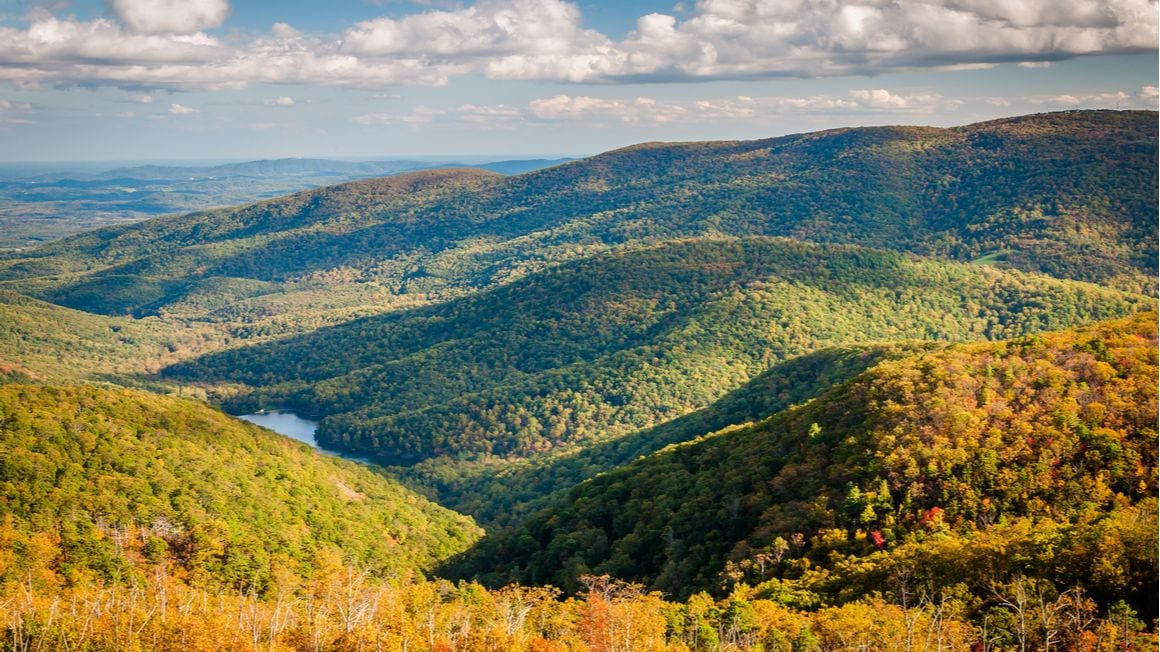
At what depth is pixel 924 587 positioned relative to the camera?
5981 centimetres

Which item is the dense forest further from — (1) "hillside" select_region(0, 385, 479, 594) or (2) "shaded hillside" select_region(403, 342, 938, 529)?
(2) "shaded hillside" select_region(403, 342, 938, 529)

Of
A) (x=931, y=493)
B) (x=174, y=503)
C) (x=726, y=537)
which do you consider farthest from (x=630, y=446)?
(x=931, y=493)

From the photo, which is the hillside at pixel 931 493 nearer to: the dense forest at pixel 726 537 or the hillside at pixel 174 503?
the dense forest at pixel 726 537

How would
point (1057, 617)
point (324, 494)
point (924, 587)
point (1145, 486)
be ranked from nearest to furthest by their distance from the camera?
1. point (1057, 617)
2. point (924, 587)
3. point (1145, 486)
4. point (324, 494)

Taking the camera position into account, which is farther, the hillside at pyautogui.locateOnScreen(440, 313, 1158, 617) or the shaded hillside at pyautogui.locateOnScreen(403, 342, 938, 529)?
the shaded hillside at pyautogui.locateOnScreen(403, 342, 938, 529)

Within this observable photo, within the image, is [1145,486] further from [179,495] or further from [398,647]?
[179,495]

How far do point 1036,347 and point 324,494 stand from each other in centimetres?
8984

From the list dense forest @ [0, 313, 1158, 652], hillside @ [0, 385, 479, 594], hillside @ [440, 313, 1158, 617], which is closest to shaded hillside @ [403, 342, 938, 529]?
hillside @ [0, 385, 479, 594]

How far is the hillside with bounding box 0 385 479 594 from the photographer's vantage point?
268 feet

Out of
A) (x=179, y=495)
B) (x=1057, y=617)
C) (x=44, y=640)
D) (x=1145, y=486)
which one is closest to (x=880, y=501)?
(x=1145, y=486)

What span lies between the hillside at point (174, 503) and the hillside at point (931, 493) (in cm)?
2423

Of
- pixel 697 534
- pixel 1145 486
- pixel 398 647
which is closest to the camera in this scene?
pixel 398 647

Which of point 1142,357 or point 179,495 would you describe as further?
point 179,495

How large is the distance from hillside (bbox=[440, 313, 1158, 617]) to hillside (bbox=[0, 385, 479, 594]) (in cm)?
2423
